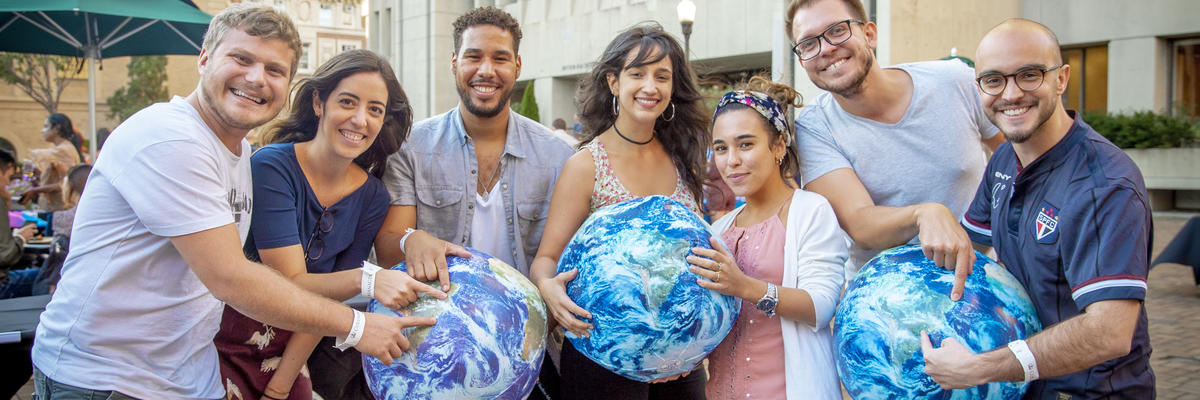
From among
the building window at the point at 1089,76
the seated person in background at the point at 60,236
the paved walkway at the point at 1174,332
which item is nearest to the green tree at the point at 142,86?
the seated person in background at the point at 60,236

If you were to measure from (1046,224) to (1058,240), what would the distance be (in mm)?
75

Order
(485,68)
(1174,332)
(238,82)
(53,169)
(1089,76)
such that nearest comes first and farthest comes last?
(238,82), (485,68), (1174,332), (53,169), (1089,76)

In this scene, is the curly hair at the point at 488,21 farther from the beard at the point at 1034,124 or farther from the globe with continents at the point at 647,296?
the beard at the point at 1034,124

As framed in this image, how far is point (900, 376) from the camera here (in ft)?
7.63

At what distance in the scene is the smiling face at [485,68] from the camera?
136 inches

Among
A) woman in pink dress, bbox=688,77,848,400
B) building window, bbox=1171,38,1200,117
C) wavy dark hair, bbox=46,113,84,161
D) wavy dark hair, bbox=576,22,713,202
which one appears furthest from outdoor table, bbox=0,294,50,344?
building window, bbox=1171,38,1200,117

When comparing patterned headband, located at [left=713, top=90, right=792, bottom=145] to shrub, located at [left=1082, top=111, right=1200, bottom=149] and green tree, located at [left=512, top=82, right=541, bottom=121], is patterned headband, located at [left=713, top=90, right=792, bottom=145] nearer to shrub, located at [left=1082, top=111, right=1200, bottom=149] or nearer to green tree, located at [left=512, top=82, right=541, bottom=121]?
shrub, located at [left=1082, top=111, right=1200, bottom=149]

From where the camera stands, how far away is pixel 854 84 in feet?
10.2

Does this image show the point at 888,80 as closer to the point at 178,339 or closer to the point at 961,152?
the point at 961,152

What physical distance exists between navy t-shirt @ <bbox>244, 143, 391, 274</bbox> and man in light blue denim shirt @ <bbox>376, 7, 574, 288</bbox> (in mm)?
190

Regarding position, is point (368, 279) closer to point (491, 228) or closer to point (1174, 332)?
point (491, 228)

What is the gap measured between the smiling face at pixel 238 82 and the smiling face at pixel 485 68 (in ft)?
3.38

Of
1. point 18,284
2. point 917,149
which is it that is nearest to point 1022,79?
point 917,149

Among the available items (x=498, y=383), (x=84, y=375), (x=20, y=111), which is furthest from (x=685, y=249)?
(x=20, y=111)
